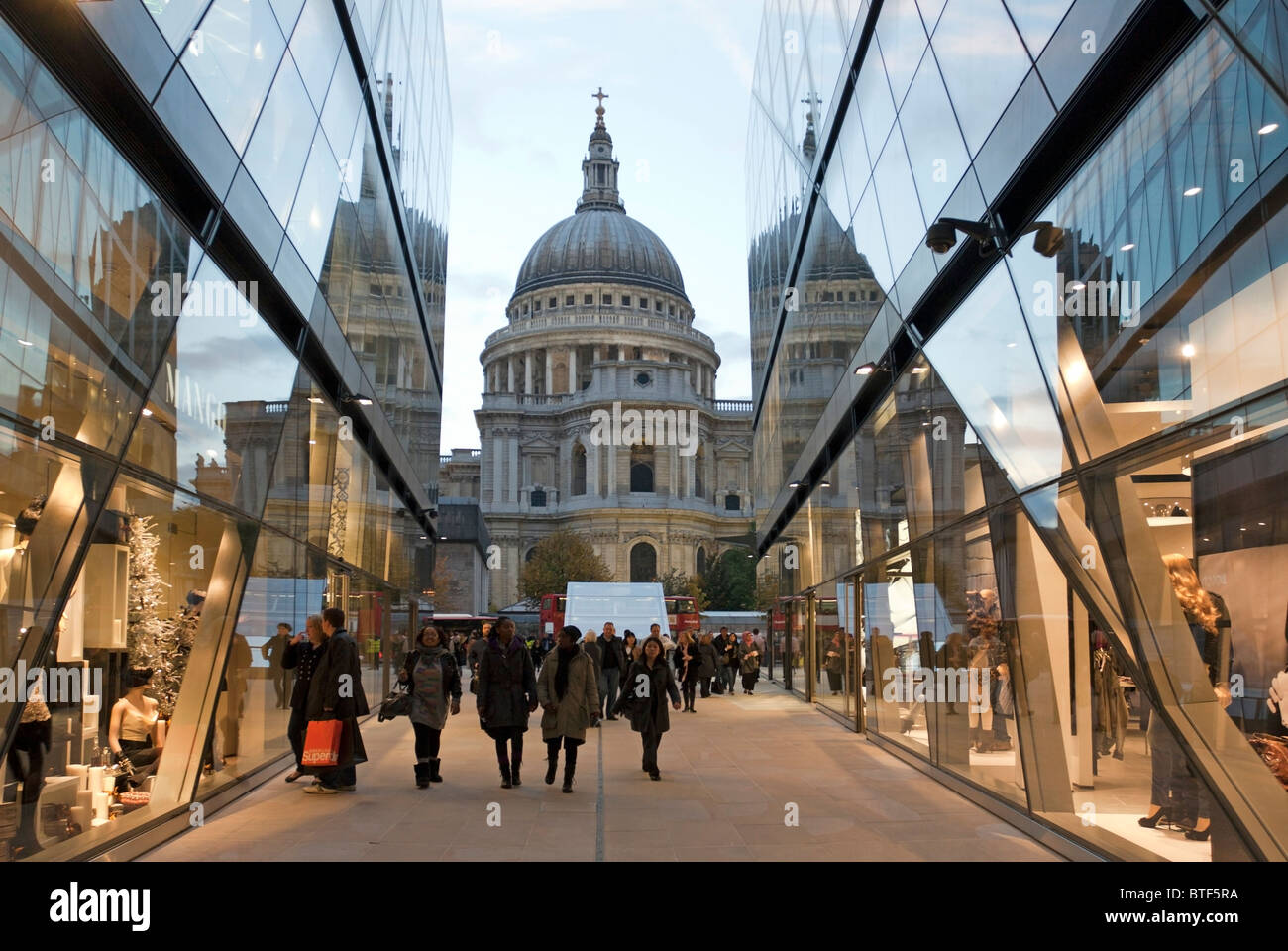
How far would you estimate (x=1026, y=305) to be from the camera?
8633 mm

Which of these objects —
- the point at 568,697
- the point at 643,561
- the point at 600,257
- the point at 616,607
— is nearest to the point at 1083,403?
the point at 568,697

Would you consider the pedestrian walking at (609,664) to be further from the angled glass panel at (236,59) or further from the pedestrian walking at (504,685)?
the angled glass panel at (236,59)

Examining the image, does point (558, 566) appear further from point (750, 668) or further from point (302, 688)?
point (302, 688)

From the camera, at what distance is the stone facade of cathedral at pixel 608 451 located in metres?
96.6

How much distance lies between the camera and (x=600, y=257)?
123562 mm

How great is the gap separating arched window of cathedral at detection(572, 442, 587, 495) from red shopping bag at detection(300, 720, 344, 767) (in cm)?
9062

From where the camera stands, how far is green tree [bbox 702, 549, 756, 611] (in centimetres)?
9006

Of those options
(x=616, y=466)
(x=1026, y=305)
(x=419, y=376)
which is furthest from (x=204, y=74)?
(x=616, y=466)

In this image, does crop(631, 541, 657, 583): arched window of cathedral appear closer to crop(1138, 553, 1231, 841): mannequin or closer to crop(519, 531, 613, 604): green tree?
crop(519, 531, 613, 604): green tree

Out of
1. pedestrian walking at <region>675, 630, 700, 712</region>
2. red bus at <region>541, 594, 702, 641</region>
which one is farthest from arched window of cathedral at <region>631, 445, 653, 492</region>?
pedestrian walking at <region>675, 630, 700, 712</region>

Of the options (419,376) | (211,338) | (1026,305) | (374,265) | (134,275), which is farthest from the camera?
(419,376)

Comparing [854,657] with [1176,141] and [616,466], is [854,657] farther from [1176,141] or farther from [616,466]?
[616,466]

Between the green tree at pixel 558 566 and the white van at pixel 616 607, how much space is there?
51.4 meters
